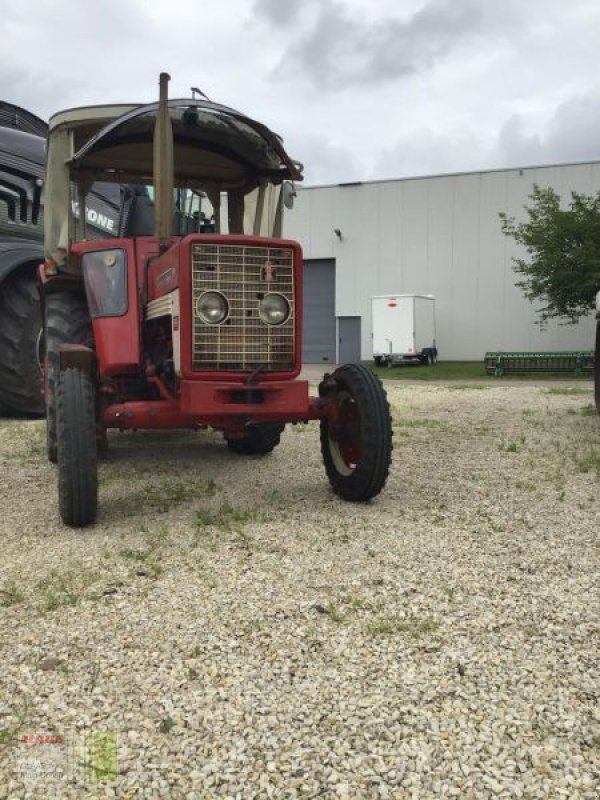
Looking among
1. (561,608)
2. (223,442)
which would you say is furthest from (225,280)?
(223,442)

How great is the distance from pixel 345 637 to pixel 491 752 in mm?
832

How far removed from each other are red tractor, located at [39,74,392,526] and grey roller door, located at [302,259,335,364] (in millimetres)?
26347

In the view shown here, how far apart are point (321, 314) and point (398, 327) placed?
664 cm


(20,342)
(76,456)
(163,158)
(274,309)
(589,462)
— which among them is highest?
(163,158)

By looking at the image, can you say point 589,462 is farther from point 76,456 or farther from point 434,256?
point 434,256

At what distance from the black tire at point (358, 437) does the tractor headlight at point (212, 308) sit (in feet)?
3.31

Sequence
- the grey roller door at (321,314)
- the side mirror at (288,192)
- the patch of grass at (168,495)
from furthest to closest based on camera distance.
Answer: the grey roller door at (321,314)
the side mirror at (288,192)
the patch of grass at (168,495)

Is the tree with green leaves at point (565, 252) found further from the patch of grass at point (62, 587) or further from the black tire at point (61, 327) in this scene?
the patch of grass at point (62, 587)

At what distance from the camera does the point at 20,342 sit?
8695 millimetres

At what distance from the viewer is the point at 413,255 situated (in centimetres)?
3058

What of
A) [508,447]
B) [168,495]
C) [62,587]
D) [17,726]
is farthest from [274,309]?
[508,447]

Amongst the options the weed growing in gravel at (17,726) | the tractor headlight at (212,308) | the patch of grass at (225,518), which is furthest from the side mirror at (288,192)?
the weed growing in gravel at (17,726)

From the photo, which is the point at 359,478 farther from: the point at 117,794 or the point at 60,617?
the point at 117,794

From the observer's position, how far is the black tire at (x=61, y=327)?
5660 mm
